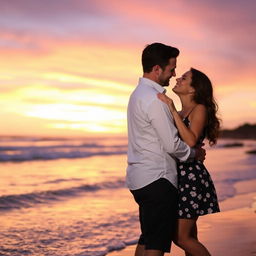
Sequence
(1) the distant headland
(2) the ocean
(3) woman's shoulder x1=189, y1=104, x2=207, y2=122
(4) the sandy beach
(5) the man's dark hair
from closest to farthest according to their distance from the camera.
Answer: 1. (5) the man's dark hair
2. (3) woman's shoulder x1=189, y1=104, x2=207, y2=122
3. (4) the sandy beach
4. (2) the ocean
5. (1) the distant headland

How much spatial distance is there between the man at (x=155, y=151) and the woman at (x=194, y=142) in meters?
0.16

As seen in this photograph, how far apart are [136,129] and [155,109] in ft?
0.88

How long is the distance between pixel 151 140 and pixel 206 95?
867 mm

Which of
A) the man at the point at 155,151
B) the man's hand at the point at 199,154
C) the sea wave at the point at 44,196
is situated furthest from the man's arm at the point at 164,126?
→ the sea wave at the point at 44,196

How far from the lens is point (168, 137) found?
3.77 m

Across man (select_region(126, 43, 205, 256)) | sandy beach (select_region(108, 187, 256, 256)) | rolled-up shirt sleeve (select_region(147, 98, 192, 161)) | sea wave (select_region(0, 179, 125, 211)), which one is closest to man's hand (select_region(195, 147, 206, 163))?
man (select_region(126, 43, 205, 256))

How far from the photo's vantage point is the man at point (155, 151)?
381 centimetres

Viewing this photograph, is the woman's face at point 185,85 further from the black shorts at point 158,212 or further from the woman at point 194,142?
the black shorts at point 158,212

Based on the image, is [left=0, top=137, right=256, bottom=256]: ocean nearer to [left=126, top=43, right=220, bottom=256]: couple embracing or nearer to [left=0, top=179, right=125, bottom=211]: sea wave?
[left=0, top=179, right=125, bottom=211]: sea wave

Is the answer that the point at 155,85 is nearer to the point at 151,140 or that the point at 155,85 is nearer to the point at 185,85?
the point at 151,140

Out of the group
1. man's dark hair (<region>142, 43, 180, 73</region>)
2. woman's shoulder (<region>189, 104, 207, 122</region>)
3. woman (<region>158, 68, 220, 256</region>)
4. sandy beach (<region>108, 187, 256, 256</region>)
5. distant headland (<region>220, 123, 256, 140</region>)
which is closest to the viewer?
man's dark hair (<region>142, 43, 180, 73</region>)

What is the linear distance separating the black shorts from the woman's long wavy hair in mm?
837

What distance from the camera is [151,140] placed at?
3.88 meters

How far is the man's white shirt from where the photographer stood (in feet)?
12.4
